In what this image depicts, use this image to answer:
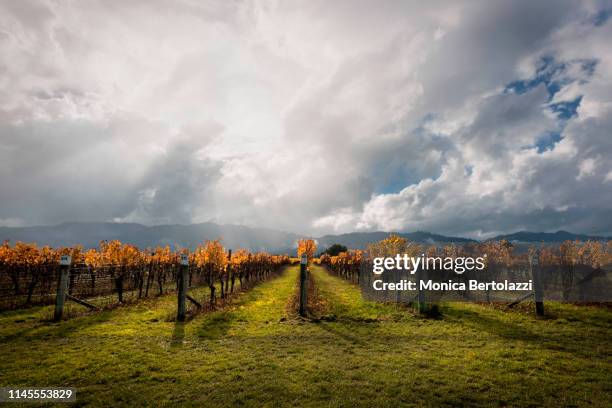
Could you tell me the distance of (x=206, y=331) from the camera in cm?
1037

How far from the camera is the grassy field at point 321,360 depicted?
5.43 m

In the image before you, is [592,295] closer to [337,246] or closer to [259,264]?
[259,264]

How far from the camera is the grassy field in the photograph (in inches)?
214

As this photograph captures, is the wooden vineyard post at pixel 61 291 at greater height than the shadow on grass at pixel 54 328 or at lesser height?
greater

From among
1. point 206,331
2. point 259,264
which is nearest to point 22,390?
point 206,331

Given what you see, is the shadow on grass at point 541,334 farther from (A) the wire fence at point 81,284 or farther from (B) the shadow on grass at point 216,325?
(A) the wire fence at point 81,284

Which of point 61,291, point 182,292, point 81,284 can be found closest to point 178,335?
point 182,292

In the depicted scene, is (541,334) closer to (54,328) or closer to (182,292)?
(182,292)

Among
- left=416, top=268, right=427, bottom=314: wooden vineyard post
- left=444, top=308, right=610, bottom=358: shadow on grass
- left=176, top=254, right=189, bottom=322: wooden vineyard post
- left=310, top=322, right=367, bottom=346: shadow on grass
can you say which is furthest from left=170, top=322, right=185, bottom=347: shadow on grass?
left=444, top=308, right=610, bottom=358: shadow on grass

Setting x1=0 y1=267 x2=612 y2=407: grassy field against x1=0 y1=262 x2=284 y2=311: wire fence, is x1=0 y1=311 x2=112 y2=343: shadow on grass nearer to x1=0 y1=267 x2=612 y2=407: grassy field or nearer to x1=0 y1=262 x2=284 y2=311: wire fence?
x1=0 y1=267 x2=612 y2=407: grassy field

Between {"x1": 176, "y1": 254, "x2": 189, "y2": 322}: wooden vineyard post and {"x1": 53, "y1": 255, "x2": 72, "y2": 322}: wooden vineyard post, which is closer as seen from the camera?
{"x1": 53, "y1": 255, "x2": 72, "y2": 322}: wooden vineyard post

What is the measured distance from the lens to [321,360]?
731 centimetres

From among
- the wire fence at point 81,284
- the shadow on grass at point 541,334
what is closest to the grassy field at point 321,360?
the shadow on grass at point 541,334

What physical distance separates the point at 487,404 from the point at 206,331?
871 cm
